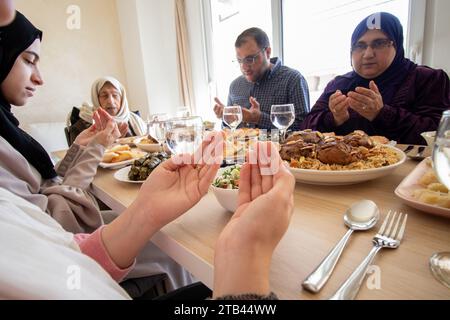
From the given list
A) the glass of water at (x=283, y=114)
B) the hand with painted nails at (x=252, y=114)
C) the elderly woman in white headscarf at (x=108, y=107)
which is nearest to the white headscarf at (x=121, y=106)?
the elderly woman in white headscarf at (x=108, y=107)

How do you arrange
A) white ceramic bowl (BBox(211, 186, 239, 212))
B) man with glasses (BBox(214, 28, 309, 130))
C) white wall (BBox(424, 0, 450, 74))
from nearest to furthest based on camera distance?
white ceramic bowl (BBox(211, 186, 239, 212)) → white wall (BBox(424, 0, 450, 74)) → man with glasses (BBox(214, 28, 309, 130))

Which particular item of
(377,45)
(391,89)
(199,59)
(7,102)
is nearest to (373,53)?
(377,45)

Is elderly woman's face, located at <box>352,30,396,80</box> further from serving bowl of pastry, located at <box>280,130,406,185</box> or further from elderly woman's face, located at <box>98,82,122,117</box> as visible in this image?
elderly woman's face, located at <box>98,82,122,117</box>

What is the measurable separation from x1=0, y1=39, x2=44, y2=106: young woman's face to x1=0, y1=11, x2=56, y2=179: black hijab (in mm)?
13

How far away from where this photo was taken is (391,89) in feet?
4.66

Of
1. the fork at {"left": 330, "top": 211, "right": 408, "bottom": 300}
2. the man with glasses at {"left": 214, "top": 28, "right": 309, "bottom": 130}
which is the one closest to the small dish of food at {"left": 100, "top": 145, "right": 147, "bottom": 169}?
the fork at {"left": 330, "top": 211, "right": 408, "bottom": 300}

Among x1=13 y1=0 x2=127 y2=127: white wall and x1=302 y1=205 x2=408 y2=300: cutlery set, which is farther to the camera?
x1=13 y1=0 x2=127 y2=127: white wall

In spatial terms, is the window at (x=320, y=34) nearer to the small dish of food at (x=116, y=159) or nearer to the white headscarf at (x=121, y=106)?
the white headscarf at (x=121, y=106)

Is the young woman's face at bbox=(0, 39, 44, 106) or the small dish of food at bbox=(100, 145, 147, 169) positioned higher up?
the young woman's face at bbox=(0, 39, 44, 106)

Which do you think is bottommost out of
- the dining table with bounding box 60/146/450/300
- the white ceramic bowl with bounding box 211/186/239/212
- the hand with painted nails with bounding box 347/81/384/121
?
the dining table with bounding box 60/146/450/300

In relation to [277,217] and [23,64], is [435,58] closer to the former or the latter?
[277,217]

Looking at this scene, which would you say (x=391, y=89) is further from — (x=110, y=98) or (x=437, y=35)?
(x=110, y=98)

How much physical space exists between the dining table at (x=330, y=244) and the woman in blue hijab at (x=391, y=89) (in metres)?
0.70

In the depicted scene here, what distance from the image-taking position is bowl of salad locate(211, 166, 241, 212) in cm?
52
